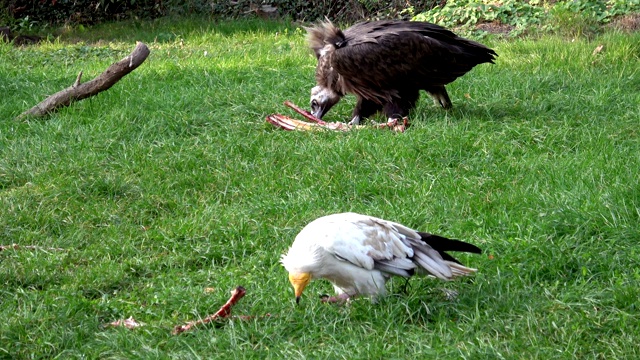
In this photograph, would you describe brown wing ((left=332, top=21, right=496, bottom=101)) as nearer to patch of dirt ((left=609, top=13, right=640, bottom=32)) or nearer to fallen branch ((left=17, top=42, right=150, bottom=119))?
fallen branch ((left=17, top=42, right=150, bottom=119))

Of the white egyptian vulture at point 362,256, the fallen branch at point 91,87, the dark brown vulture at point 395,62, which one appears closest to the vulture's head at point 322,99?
the dark brown vulture at point 395,62

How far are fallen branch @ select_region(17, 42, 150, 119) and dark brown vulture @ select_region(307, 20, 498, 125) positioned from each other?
154 centimetres

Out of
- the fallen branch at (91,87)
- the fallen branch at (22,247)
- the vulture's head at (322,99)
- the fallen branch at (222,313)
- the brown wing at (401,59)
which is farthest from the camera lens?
the vulture's head at (322,99)

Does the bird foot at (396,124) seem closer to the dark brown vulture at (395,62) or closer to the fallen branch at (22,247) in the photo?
the dark brown vulture at (395,62)

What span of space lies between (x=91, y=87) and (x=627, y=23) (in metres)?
5.62

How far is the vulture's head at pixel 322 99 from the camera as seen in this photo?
7.68m

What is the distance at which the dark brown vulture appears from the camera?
23.7 ft

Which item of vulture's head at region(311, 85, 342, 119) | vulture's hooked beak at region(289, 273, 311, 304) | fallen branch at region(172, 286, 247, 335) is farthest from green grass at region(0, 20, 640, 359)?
vulture's head at region(311, 85, 342, 119)

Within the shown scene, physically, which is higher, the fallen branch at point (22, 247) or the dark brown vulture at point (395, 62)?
the dark brown vulture at point (395, 62)

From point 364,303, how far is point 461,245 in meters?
0.51

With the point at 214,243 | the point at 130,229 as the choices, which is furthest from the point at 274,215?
the point at 130,229

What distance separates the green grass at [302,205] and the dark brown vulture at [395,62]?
26 centimetres

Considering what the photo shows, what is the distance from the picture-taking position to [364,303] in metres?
4.16

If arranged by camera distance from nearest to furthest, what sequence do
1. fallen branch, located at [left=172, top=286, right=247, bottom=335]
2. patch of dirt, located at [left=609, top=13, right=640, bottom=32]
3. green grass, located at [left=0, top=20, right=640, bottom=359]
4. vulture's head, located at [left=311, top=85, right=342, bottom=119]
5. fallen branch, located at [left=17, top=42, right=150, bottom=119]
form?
green grass, located at [left=0, top=20, right=640, bottom=359]
fallen branch, located at [left=172, top=286, right=247, bottom=335]
fallen branch, located at [left=17, top=42, right=150, bottom=119]
vulture's head, located at [left=311, top=85, right=342, bottom=119]
patch of dirt, located at [left=609, top=13, right=640, bottom=32]
